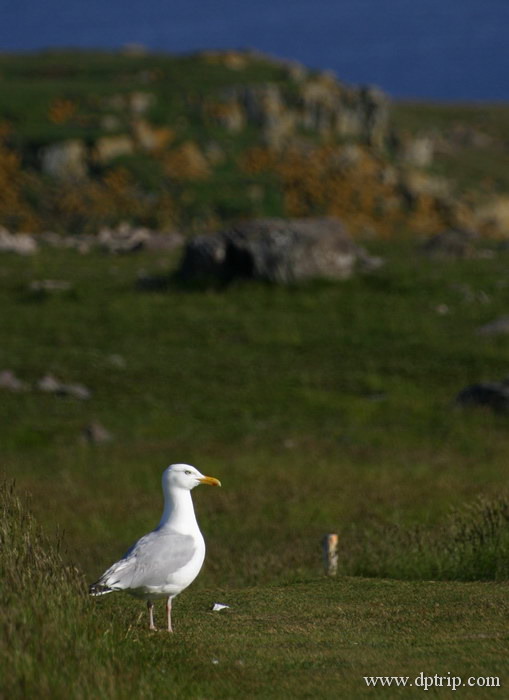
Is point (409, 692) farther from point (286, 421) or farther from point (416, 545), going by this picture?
point (286, 421)

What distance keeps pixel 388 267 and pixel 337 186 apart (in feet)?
145

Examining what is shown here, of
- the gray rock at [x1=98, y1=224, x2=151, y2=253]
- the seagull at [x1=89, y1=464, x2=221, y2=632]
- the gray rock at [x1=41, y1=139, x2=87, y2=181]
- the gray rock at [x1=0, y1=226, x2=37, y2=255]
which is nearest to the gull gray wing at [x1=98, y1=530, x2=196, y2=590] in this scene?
the seagull at [x1=89, y1=464, x2=221, y2=632]

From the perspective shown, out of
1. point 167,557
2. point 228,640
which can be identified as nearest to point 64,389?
point 228,640

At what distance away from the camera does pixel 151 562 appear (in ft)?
34.9

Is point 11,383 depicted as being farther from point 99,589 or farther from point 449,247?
point 449,247

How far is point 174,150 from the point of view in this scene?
87.2 meters

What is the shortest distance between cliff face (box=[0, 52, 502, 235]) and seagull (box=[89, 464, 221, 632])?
2486 inches

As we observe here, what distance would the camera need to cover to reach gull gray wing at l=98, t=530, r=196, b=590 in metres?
10.5

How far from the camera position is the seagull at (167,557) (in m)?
10.5

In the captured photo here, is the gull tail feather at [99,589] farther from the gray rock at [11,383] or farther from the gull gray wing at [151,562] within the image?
the gray rock at [11,383]

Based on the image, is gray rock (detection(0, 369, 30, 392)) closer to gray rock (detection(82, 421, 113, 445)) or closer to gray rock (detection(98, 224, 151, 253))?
gray rock (detection(82, 421, 113, 445))

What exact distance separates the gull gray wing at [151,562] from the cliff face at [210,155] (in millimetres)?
63491

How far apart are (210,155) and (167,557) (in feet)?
267

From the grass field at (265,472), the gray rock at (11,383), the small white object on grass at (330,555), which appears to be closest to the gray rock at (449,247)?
the grass field at (265,472)
